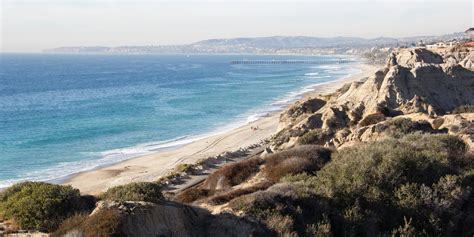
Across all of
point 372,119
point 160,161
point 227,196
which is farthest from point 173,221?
point 160,161

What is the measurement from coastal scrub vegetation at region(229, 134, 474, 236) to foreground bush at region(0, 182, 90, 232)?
397cm

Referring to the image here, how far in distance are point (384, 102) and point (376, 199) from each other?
23874 mm

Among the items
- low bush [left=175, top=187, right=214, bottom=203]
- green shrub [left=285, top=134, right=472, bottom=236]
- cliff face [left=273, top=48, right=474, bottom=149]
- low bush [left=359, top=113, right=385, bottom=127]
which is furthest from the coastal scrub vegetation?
low bush [left=359, top=113, right=385, bottom=127]

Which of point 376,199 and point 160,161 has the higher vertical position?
point 376,199

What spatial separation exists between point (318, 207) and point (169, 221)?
393 cm

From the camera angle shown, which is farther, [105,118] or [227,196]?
[105,118]

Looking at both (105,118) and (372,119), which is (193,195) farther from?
(105,118)

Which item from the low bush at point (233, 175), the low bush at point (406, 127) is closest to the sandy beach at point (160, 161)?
the low bush at point (233, 175)

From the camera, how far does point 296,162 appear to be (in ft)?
63.0

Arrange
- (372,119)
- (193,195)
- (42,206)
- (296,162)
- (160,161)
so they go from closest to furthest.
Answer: (42,206)
(193,195)
(296,162)
(372,119)
(160,161)

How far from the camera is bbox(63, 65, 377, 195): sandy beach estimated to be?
37656 mm

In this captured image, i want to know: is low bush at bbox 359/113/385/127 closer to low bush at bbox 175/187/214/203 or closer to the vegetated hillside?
the vegetated hillside

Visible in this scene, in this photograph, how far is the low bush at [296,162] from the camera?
61.0 feet

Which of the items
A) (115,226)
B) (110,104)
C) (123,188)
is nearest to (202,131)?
(110,104)
